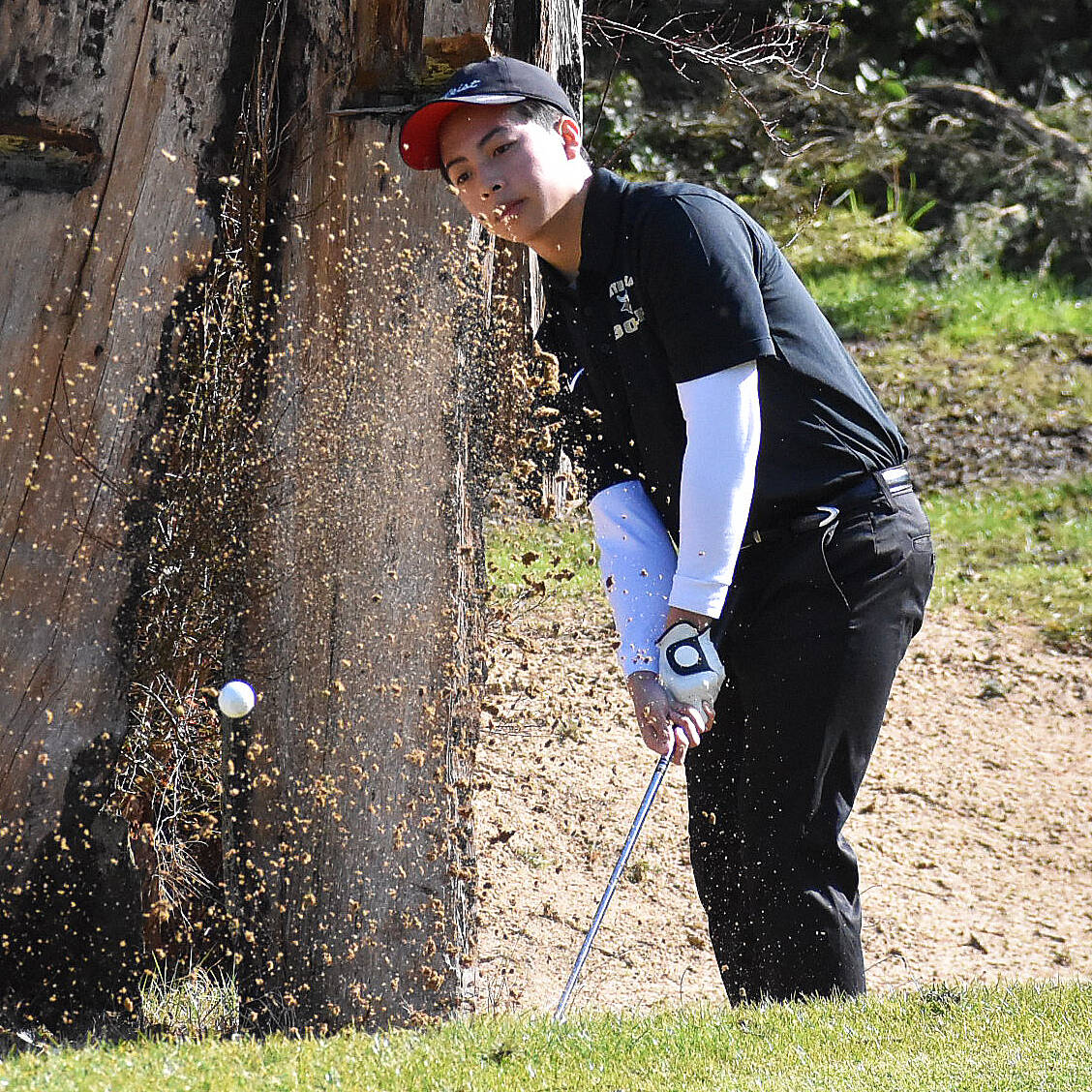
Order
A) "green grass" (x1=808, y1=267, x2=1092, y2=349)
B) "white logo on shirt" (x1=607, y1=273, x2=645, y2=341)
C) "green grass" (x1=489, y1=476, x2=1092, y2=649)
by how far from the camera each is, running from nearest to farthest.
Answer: "white logo on shirt" (x1=607, y1=273, x2=645, y2=341) < "green grass" (x1=489, y1=476, x2=1092, y2=649) < "green grass" (x1=808, y1=267, x2=1092, y2=349)

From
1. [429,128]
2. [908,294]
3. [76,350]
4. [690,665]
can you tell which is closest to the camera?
[690,665]

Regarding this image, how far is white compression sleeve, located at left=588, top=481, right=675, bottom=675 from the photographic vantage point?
3.09 metres

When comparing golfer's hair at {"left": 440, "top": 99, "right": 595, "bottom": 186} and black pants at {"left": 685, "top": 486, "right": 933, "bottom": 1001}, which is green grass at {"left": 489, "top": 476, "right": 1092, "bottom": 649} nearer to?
black pants at {"left": 685, "top": 486, "right": 933, "bottom": 1001}

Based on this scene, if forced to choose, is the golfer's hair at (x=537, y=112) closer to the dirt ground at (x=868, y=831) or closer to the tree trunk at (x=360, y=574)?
the tree trunk at (x=360, y=574)

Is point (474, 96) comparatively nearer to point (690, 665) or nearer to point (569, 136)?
point (569, 136)

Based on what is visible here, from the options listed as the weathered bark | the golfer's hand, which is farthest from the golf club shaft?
the weathered bark

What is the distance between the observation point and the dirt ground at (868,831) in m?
4.57

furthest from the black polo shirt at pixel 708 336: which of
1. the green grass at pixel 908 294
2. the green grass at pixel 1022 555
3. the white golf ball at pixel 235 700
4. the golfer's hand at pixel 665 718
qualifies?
the green grass at pixel 908 294

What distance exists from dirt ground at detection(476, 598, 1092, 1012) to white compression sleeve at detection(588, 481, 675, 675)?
800 millimetres

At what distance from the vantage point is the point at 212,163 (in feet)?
11.0

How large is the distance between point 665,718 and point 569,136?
1.23 m

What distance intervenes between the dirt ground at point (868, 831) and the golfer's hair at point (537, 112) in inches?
61.8

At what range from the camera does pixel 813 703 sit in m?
2.88

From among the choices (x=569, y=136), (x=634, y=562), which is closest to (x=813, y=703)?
(x=634, y=562)
